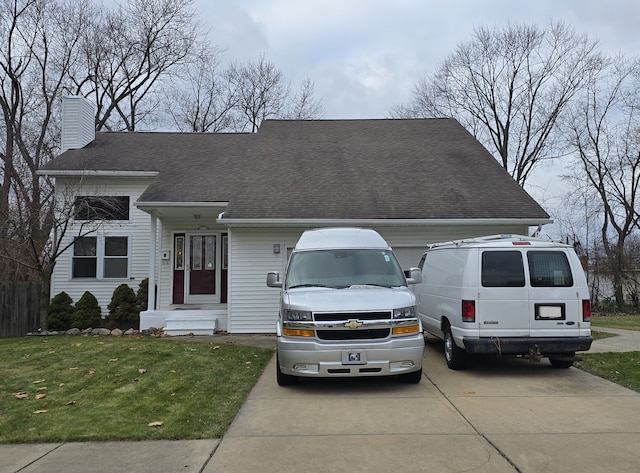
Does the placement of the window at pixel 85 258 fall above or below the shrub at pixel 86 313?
above

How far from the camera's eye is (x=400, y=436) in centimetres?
496

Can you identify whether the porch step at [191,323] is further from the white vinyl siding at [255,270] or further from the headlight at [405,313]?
the headlight at [405,313]

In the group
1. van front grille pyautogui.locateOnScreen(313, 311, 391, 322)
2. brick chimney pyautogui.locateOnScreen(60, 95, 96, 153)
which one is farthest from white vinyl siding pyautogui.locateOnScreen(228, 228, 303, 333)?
brick chimney pyautogui.locateOnScreen(60, 95, 96, 153)

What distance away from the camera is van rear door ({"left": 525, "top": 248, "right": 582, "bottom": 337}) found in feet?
24.4

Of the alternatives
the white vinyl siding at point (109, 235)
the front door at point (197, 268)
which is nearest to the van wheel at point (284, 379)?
the front door at point (197, 268)

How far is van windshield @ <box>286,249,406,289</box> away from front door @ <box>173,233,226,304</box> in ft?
24.0

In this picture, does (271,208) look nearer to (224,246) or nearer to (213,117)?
(224,246)

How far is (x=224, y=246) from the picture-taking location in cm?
1491

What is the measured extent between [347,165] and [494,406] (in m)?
10.4

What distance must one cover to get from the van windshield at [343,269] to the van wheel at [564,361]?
114 inches

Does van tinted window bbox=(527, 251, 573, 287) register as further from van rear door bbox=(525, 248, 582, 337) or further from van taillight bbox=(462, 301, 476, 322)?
van taillight bbox=(462, 301, 476, 322)

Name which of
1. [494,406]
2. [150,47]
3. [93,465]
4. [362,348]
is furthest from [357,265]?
[150,47]

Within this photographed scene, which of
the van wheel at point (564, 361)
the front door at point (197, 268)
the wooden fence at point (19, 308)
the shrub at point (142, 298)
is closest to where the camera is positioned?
the van wheel at point (564, 361)

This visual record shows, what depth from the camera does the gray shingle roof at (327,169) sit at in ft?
42.5
